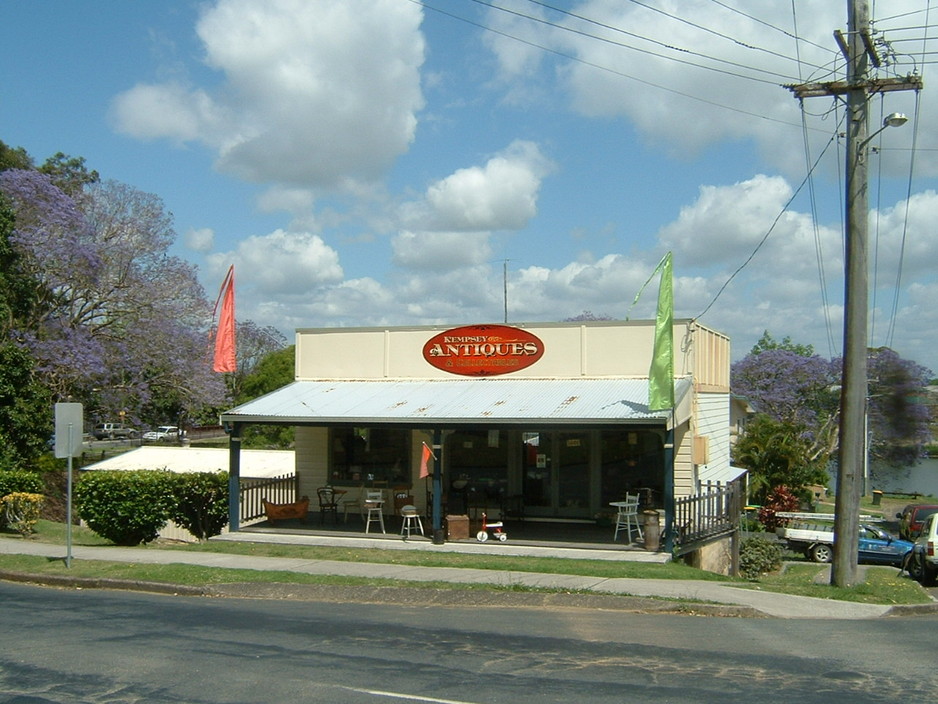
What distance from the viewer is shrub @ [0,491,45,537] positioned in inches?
784

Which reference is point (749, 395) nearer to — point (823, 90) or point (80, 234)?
point (80, 234)

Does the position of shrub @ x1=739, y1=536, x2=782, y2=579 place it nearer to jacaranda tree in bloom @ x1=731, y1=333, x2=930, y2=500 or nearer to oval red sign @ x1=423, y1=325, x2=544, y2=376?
oval red sign @ x1=423, y1=325, x2=544, y2=376

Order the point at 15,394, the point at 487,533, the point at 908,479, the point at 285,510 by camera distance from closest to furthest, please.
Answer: the point at 487,533
the point at 285,510
the point at 15,394
the point at 908,479

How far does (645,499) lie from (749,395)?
34948 mm

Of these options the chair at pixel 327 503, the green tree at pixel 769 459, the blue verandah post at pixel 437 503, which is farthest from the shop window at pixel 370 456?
the green tree at pixel 769 459

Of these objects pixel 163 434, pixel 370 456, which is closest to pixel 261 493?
pixel 370 456

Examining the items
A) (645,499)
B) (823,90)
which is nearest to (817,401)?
(645,499)

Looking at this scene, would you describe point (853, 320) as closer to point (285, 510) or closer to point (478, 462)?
point (478, 462)

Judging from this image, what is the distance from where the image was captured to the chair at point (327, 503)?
2105 cm

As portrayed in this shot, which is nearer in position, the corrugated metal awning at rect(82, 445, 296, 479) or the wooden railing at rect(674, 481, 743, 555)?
the wooden railing at rect(674, 481, 743, 555)

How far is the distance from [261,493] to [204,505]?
5.55 ft

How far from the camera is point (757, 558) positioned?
72.9 ft

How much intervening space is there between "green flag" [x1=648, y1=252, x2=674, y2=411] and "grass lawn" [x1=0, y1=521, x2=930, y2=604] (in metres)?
2.93

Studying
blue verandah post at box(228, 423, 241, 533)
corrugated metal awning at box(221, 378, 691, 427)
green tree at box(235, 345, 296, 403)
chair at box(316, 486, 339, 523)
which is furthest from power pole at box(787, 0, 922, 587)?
green tree at box(235, 345, 296, 403)
